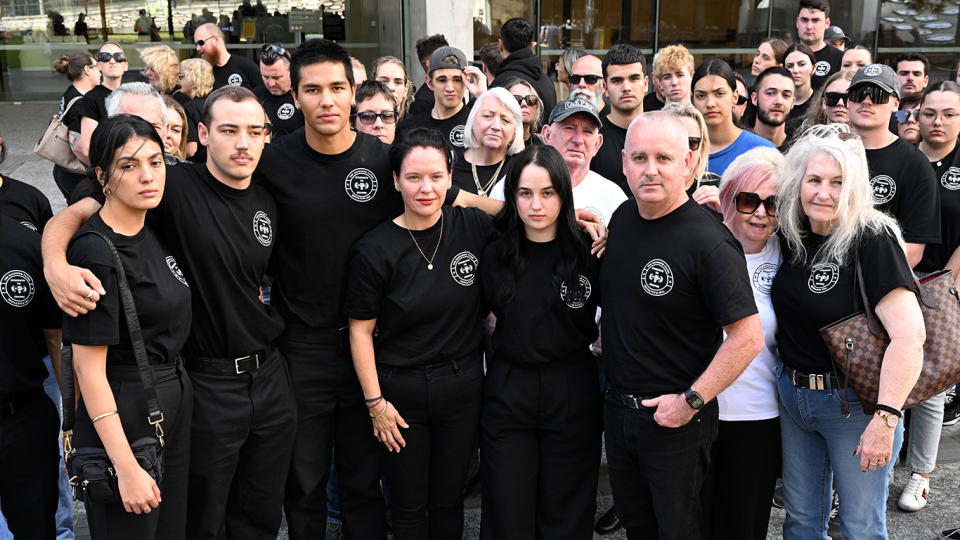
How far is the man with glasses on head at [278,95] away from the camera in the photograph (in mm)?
6691

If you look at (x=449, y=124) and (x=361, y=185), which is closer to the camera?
(x=361, y=185)

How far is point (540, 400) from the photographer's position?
351cm

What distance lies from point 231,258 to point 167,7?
13469 mm

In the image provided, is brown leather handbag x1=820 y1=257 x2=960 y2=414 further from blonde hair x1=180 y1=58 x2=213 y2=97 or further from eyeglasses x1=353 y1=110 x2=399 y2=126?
blonde hair x1=180 y1=58 x2=213 y2=97

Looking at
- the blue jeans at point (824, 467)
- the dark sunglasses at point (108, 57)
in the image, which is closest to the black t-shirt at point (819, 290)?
the blue jeans at point (824, 467)

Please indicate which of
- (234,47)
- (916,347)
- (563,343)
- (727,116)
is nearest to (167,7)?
(234,47)

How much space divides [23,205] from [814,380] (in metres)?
3.48

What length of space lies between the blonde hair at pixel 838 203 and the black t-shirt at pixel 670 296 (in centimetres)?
37

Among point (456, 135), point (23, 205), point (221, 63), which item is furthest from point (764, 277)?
point (221, 63)

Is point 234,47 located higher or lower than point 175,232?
higher

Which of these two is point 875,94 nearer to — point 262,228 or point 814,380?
point 814,380

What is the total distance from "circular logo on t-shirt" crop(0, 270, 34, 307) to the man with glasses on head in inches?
137

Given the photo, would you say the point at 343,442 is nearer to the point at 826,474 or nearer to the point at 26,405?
the point at 26,405

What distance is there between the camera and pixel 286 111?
6766 millimetres
